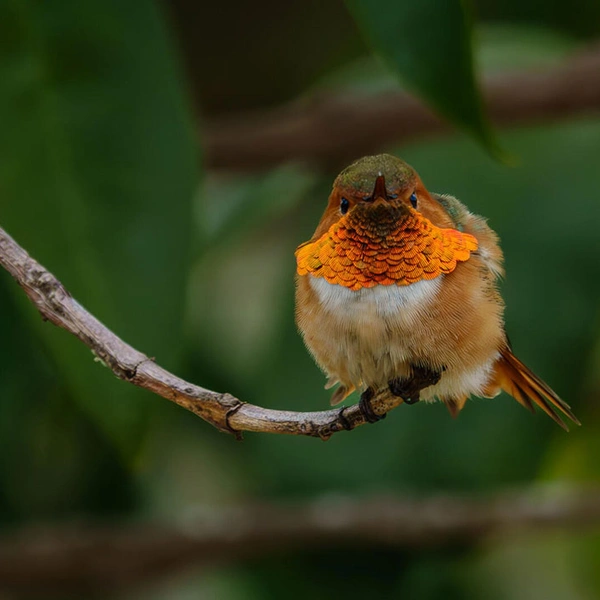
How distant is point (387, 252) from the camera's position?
0.84 metres

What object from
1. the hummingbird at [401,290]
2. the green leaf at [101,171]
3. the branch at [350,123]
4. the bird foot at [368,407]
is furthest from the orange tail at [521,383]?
the branch at [350,123]

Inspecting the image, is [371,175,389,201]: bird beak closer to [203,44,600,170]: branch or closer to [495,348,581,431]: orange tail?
[495,348,581,431]: orange tail

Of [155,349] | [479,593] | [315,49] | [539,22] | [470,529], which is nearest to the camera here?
[155,349]

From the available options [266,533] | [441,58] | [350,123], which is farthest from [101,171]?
[266,533]

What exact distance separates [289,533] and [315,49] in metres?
1.68

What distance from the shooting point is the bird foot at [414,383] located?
2.74 feet

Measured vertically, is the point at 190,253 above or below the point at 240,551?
above

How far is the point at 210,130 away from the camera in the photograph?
2.51 m

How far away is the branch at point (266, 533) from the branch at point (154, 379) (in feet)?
5.15

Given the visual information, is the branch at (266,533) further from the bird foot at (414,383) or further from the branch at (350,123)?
the bird foot at (414,383)

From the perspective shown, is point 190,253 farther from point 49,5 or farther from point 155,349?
point 49,5

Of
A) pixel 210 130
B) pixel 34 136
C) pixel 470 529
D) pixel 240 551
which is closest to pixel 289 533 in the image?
pixel 240 551

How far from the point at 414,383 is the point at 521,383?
157mm

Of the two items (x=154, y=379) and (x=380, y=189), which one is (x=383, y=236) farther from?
(x=154, y=379)
